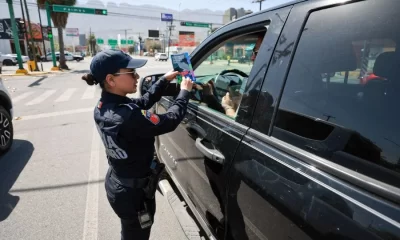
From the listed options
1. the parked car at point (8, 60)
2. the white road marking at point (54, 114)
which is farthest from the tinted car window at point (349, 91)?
the parked car at point (8, 60)

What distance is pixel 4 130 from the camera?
14.3 feet

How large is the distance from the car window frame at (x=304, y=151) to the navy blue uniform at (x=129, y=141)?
1.75ft

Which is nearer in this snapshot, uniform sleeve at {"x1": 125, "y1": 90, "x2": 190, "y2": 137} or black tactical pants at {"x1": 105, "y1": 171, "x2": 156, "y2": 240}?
uniform sleeve at {"x1": 125, "y1": 90, "x2": 190, "y2": 137}

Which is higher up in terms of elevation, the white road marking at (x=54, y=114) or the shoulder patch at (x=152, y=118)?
the shoulder patch at (x=152, y=118)

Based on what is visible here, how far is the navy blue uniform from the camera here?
5.04 ft

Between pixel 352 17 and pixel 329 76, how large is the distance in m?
0.23

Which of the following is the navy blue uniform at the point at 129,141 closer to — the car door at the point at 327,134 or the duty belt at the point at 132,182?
the duty belt at the point at 132,182

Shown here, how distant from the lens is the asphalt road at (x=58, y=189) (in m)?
2.59

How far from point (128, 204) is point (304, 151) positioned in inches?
44.7

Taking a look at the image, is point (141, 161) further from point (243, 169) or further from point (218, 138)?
point (243, 169)

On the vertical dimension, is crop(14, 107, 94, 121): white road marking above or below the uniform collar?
below

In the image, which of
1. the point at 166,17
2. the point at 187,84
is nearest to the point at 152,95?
the point at 187,84

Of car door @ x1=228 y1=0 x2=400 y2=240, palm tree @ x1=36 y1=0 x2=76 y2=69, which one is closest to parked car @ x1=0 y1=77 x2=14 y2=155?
car door @ x1=228 y1=0 x2=400 y2=240

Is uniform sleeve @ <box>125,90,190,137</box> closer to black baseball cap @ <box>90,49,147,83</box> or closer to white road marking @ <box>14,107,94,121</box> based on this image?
black baseball cap @ <box>90,49,147,83</box>
